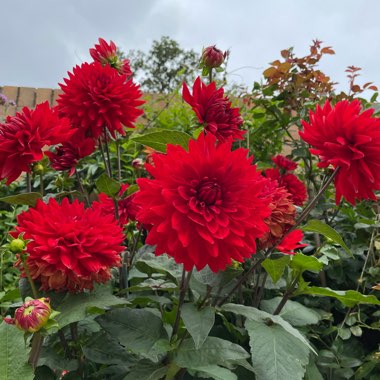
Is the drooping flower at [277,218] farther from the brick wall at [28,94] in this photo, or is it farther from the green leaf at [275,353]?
the brick wall at [28,94]

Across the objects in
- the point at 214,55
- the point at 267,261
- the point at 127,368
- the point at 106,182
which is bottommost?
the point at 127,368

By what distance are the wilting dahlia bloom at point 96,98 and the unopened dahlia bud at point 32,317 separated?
420mm

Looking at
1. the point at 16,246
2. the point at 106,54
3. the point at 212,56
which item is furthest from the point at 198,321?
the point at 106,54

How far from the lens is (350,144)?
A: 2.43 feet

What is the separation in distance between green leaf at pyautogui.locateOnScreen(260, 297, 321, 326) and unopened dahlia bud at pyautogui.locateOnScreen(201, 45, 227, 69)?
0.52 meters

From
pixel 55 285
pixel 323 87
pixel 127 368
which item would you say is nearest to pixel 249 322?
pixel 127 368

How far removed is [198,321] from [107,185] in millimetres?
334

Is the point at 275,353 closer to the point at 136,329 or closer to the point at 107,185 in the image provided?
the point at 136,329

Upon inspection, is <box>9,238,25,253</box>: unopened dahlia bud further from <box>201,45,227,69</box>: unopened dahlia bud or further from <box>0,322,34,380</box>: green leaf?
<box>201,45,227,69</box>: unopened dahlia bud

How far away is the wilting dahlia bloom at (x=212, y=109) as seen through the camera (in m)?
0.87

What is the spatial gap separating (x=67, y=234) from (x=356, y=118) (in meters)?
0.46

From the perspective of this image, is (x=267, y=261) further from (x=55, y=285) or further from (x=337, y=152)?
(x=55, y=285)

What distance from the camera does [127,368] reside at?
0.86m

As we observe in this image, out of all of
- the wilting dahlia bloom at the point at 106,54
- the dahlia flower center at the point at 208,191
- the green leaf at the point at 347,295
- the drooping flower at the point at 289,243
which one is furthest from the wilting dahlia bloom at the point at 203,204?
the wilting dahlia bloom at the point at 106,54
